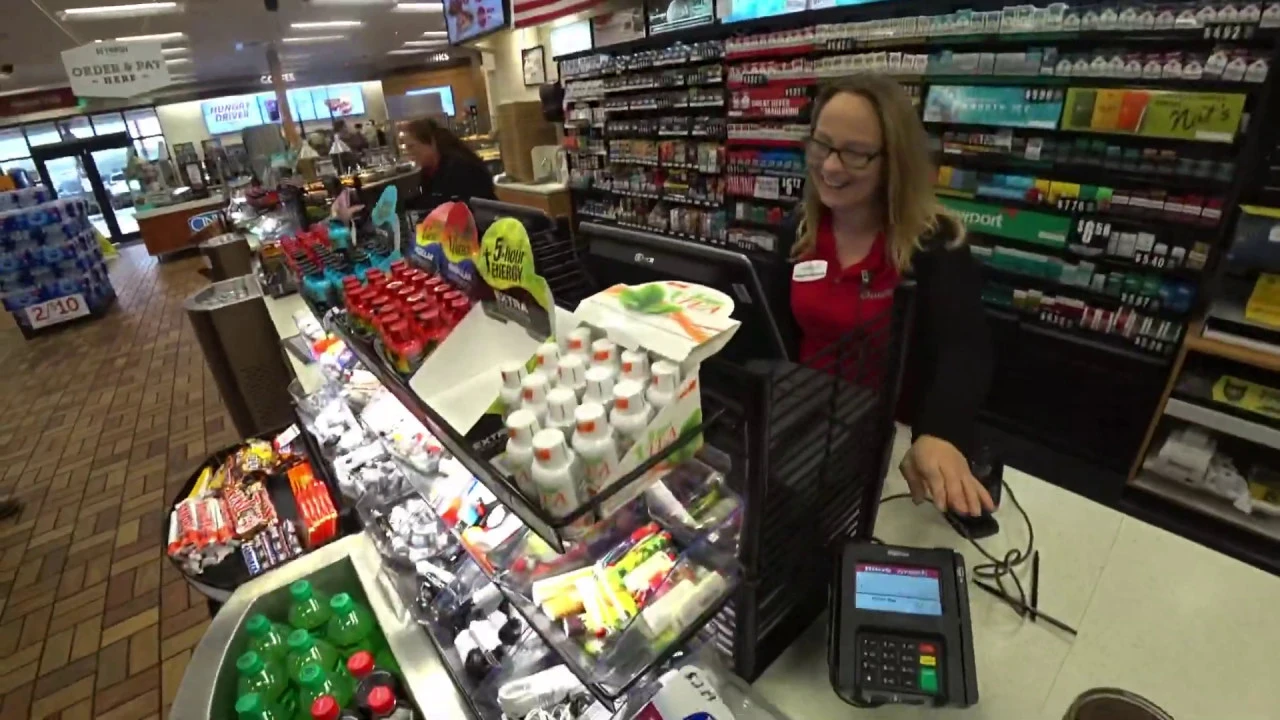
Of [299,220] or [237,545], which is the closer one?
[237,545]

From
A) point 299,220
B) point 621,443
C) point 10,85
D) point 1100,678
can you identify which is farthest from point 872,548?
point 10,85

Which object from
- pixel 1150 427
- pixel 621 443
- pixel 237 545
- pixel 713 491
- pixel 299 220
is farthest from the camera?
pixel 299 220

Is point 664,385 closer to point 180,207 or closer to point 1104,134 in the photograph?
point 1104,134

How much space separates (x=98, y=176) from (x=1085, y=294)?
1744 centimetres

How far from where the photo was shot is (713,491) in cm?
105

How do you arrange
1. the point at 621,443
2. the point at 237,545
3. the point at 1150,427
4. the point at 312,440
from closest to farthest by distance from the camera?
the point at 621,443
the point at 237,545
the point at 312,440
the point at 1150,427

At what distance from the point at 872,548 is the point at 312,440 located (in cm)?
191

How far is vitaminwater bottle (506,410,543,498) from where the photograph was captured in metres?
0.75

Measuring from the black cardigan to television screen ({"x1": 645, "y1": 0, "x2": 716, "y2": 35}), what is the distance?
11.0 feet

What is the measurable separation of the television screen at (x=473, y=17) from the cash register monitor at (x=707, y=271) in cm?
530

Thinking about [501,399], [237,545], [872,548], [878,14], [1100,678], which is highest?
[878,14]

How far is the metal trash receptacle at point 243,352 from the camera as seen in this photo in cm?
313

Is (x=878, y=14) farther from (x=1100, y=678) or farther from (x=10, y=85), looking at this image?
(x=10, y=85)

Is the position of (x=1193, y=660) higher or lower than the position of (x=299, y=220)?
lower
